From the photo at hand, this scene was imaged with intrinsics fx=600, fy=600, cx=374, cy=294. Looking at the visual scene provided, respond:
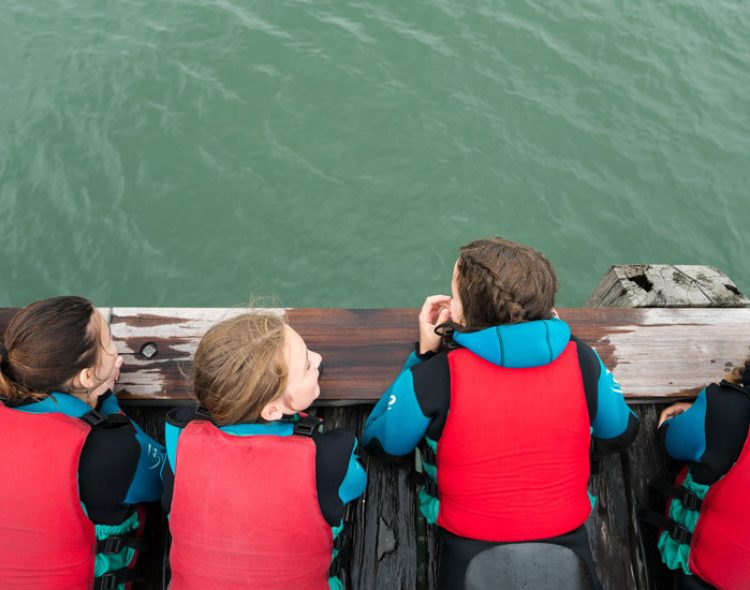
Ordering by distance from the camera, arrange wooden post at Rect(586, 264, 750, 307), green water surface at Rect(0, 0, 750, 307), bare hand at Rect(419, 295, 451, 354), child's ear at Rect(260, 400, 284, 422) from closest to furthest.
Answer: child's ear at Rect(260, 400, 284, 422), bare hand at Rect(419, 295, 451, 354), wooden post at Rect(586, 264, 750, 307), green water surface at Rect(0, 0, 750, 307)

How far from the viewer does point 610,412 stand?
7.72 feet

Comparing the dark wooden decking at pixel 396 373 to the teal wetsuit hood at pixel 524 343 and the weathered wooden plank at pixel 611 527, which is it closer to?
the weathered wooden plank at pixel 611 527

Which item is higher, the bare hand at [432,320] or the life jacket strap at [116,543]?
the bare hand at [432,320]

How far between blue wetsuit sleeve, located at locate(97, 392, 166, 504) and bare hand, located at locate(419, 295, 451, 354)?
Answer: 1.17m

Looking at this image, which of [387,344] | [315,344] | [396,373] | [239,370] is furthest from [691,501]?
[239,370]

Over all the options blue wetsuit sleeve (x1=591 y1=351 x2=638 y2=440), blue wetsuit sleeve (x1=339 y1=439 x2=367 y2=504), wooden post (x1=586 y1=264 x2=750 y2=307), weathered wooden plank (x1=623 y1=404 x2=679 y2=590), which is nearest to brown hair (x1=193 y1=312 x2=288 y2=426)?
blue wetsuit sleeve (x1=339 y1=439 x2=367 y2=504)

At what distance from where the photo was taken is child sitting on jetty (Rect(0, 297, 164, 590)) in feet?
6.63

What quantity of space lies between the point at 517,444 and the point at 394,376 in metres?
0.76

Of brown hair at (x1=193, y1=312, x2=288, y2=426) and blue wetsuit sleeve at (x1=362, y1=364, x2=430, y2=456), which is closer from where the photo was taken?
brown hair at (x1=193, y1=312, x2=288, y2=426)

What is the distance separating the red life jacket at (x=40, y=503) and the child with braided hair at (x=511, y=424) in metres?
1.23

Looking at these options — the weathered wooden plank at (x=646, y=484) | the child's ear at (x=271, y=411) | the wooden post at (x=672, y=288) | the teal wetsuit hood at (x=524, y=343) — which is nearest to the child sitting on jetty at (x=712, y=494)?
the weathered wooden plank at (x=646, y=484)

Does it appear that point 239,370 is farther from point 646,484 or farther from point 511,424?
point 646,484

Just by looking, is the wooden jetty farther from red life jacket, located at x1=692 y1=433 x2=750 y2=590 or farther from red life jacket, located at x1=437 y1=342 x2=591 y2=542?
red life jacket, located at x1=437 y1=342 x2=591 y2=542

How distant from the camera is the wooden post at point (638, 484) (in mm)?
2607
